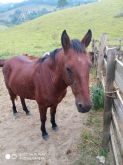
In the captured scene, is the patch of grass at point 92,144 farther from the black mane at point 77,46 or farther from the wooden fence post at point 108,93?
the black mane at point 77,46

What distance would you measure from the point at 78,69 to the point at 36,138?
2.17 m

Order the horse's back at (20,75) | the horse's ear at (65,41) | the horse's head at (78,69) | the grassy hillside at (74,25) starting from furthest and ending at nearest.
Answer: the grassy hillside at (74,25)
the horse's back at (20,75)
the horse's ear at (65,41)
the horse's head at (78,69)

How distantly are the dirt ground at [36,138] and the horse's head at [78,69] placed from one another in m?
1.35

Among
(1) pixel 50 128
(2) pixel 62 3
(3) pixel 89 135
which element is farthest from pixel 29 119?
(2) pixel 62 3

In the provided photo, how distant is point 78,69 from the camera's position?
10.8ft

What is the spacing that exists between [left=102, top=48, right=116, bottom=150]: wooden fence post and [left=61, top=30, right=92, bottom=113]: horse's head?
1.26 ft

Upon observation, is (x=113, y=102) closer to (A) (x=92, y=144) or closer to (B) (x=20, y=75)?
(A) (x=92, y=144)

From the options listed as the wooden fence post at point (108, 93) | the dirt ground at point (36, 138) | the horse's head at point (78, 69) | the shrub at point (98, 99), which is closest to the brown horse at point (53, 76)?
the horse's head at point (78, 69)

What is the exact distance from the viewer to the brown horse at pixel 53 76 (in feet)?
10.8

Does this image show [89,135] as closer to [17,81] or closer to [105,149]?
[105,149]

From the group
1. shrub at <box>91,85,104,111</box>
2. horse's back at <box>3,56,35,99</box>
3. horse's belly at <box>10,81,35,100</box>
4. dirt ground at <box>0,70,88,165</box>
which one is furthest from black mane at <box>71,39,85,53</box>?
shrub at <box>91,85,104,111</box>

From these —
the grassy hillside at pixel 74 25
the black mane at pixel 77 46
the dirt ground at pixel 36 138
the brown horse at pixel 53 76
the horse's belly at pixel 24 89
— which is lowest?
the grassy hillside at pixel 74 25

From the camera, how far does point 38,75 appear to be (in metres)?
4.58

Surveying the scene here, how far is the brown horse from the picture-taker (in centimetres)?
329
